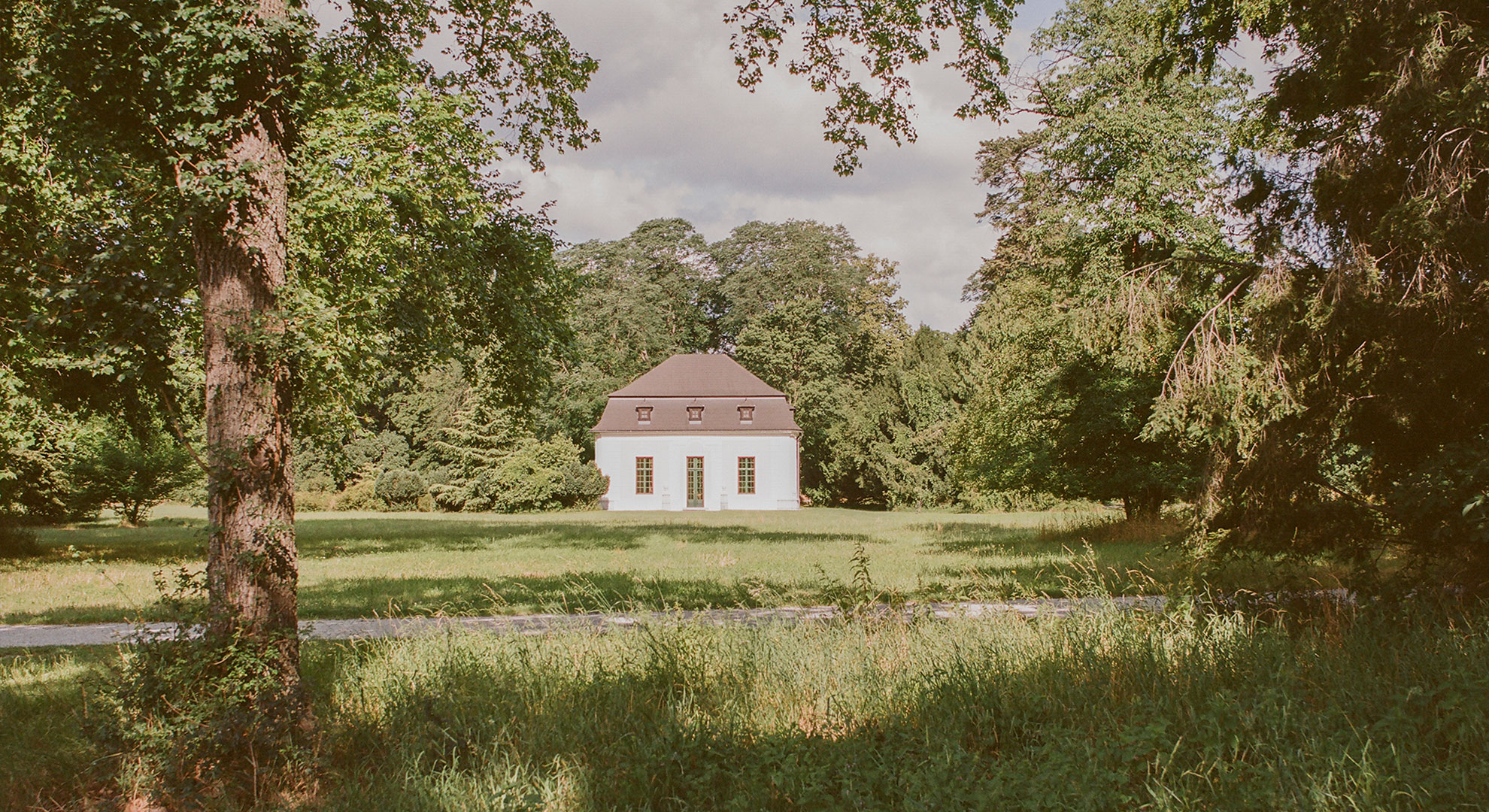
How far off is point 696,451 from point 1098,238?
28.4 metres

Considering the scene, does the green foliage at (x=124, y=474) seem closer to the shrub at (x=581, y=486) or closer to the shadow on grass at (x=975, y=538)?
the shadow on grass at (x=975, y=538)

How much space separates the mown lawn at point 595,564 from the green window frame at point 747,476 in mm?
15646

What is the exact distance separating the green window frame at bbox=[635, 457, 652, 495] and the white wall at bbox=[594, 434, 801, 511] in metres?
0.19

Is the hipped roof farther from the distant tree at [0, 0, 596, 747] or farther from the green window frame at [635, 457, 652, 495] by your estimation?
the distant tree at [0, 0, 596, 747]

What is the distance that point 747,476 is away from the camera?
140 ft

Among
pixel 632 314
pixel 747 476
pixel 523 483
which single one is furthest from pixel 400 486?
pixel 632 314

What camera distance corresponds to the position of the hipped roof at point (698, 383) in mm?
43438

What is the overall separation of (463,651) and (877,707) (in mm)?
2816

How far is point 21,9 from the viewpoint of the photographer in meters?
7.16

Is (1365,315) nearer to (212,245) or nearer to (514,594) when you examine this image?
(212,245)

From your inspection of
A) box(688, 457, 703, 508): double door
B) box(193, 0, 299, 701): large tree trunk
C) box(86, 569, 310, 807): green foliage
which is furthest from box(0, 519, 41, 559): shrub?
box(688, 457, 703, 508): double door

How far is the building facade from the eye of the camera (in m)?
42.2

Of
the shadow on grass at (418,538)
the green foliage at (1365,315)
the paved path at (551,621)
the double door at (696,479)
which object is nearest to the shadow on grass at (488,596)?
the paved path at (551,621)

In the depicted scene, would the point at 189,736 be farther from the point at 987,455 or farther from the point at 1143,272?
the point at 987,455
